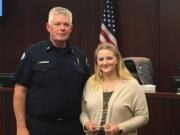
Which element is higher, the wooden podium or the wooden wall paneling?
the wooden wall paneling

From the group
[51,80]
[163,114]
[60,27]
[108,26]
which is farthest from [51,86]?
[108,26]

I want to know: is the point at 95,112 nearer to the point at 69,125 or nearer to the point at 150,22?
the point at 69,125

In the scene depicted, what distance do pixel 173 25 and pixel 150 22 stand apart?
15.5 inches

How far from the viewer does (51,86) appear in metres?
3.02

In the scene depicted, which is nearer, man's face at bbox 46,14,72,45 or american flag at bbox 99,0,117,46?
man's face at bbox 46,14,72,45

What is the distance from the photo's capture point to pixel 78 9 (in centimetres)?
734

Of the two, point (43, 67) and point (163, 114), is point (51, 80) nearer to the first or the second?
point (43, 67)

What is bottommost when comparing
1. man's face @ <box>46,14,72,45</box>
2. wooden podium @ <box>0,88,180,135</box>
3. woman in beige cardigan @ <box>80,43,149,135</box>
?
wooden podium @ <box>0,88,180,135</box>

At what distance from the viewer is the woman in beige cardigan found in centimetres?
288

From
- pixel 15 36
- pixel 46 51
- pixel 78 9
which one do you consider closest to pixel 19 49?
pixel 15 36

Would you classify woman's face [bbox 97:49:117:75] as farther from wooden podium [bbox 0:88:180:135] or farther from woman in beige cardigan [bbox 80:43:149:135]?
wooden podium [bbox 0:88:180:135]

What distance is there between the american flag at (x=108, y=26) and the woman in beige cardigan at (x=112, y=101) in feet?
12.3

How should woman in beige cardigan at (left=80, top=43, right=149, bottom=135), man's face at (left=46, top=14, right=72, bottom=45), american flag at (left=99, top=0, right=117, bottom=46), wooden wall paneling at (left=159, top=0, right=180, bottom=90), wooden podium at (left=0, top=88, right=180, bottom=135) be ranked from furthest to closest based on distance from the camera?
american flag at (left=99, top=0, right=117, bottom=46) → wooden wall paneling at (left=159, top=0, right=180, bottom=90) → wooden podium at (left=0, top=88, right=180, bottom=135) → man's face at (left=46, top=14, right=72, bottom=45) → woman in beige cardigan at (left=80, top=43, right=149, bottom=135)

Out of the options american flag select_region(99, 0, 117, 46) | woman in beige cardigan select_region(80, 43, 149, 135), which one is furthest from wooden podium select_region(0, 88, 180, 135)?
american flag select_region(99, 0, 117, 46)
